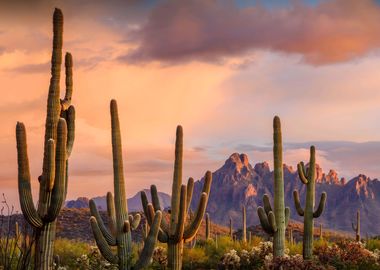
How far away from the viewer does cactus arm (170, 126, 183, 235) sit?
15.6 m

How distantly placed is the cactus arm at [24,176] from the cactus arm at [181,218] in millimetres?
4360

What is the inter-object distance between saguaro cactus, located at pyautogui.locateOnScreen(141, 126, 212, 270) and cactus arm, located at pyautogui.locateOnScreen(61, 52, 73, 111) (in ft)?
11.8

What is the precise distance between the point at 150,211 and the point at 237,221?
462 feet

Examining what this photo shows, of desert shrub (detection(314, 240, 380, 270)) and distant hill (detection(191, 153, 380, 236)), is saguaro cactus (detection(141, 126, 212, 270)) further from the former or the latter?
distant hill (detection(191, 153, 380, 236))

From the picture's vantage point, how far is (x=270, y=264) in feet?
46.4

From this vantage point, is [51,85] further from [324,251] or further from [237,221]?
[237,221]

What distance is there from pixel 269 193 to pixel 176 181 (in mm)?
159687

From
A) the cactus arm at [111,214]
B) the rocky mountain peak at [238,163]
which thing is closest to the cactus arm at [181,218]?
the cactus arm at [111,214]

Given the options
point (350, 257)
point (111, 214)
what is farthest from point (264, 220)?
point (111, 214)

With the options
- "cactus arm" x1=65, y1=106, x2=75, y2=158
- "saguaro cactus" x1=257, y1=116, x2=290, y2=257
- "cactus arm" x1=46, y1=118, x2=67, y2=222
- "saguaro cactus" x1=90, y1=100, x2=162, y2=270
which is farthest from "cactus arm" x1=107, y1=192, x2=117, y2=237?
"saguaro cactus" x1=257, y1=116, x2=290, y2=257

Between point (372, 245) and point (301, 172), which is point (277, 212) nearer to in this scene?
point (301, 172)

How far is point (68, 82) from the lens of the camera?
1310cm

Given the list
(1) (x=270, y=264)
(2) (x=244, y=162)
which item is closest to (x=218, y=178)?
(2) (x=244, y=162)

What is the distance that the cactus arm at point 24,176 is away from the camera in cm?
1138
